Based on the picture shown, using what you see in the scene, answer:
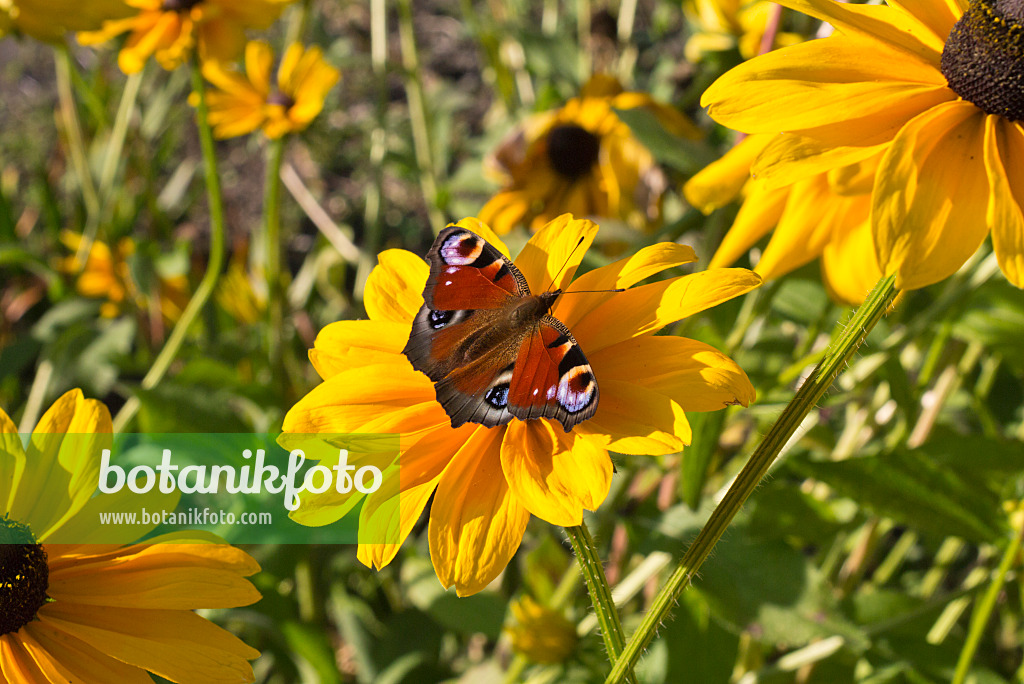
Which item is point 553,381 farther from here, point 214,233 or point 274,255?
Answer: point 274,255

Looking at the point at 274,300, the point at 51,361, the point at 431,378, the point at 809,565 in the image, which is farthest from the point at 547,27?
the point at 431,378

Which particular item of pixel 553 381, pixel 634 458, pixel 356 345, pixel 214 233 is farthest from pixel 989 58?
pixel 214 233

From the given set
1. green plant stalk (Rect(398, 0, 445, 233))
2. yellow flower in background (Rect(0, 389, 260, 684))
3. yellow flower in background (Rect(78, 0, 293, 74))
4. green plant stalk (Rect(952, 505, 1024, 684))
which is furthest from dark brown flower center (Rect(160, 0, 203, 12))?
green plant stalk (Rect(952, 505, 1024, 684))

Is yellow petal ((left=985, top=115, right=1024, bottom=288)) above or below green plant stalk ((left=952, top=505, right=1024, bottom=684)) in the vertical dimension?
above

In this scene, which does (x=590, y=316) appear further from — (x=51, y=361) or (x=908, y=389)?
(x=51, y=361)

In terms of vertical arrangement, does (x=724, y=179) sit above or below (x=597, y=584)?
above

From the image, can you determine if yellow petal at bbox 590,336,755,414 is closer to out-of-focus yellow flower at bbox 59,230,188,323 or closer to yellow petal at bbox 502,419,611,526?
yellow petal at bbox 502,419,611,526
